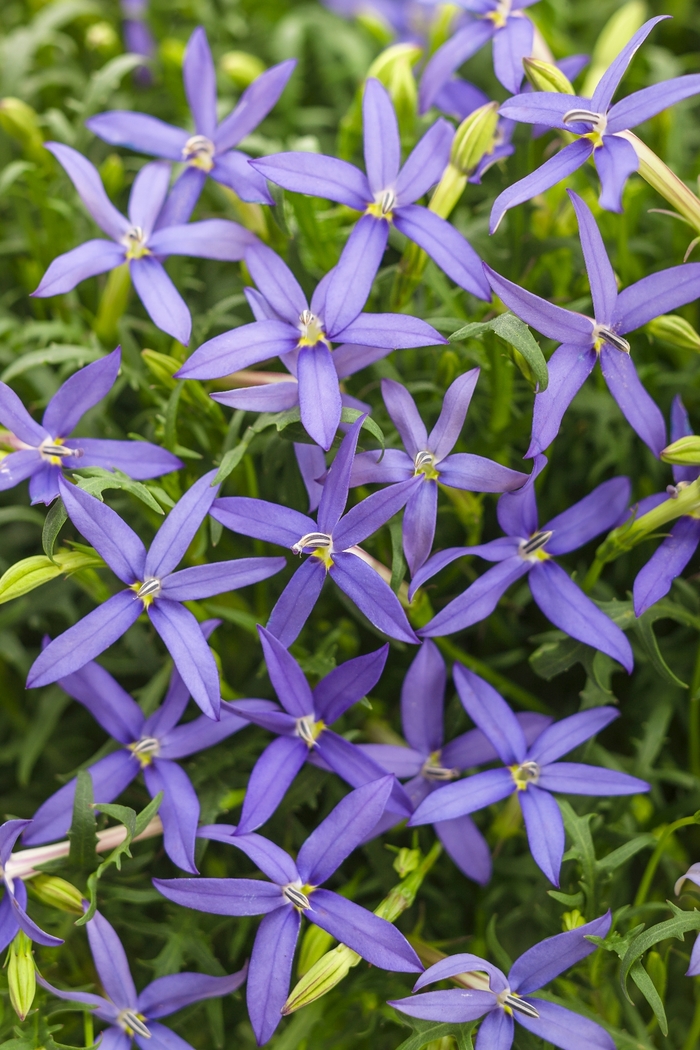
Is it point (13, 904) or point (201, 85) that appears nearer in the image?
point (13, 904)

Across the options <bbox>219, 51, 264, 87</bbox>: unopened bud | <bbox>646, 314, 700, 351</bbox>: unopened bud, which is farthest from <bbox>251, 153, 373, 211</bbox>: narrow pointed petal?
<bbox>219, 51, 264, 87</bbox>: unopened bud

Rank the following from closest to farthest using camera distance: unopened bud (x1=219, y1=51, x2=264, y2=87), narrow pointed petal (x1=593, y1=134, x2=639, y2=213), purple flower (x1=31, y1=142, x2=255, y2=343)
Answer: narrow pointed petal (x1=593, y1=134, x2=639, y2=213)
purple flower (x1=31, y1=142, x2=255, y2=343)
unopened bud (x1=219, y1=51, x2=264, y2=87)

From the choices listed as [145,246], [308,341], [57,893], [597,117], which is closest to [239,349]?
[308,341]

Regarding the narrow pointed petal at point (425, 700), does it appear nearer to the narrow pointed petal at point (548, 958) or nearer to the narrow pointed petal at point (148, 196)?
the narrow pointed petal at point (548, 958)

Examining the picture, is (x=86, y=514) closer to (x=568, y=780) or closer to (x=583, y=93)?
(x=568, y=780)

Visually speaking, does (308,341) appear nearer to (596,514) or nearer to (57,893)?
(596,514)

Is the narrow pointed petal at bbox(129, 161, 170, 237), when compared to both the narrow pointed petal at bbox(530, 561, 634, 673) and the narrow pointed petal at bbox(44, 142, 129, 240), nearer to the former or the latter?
the narrow pointed petal at bbox(44, 142, 129, 240)

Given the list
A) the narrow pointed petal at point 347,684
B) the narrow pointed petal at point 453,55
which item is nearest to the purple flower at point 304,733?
the narrow pointed petal at point 347,684
